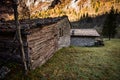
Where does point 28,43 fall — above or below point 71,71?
above

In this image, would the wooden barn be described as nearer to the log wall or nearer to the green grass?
the log wall

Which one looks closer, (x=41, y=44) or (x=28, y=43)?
(x=28, y=43)

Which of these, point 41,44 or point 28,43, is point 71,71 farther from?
point 28,43

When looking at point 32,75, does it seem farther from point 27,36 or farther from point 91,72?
point 91,72

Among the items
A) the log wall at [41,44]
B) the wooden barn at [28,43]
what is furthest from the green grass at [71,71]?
the wooden barn at [28,43]

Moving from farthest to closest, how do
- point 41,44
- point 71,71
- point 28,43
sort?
point 41,44 → point 71,71 → point 28,43

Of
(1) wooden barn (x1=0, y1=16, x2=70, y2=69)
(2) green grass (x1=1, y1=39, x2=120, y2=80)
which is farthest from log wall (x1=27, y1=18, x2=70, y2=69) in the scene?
(2) green grass (x1=1, y1=39, x2=120, y2=80)

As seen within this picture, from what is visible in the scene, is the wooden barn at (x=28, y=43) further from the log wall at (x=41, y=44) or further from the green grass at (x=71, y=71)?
the green grass at (x=71, y=71)

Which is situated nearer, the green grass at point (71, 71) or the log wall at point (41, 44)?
the green grass at point (71, 71)

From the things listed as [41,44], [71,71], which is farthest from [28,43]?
[71,71]

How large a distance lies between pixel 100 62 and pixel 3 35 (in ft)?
36.3

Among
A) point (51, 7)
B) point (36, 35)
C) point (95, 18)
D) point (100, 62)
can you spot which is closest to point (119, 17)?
point (95, 18)

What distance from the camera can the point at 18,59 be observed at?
13055mm

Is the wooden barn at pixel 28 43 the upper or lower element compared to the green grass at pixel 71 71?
upper
